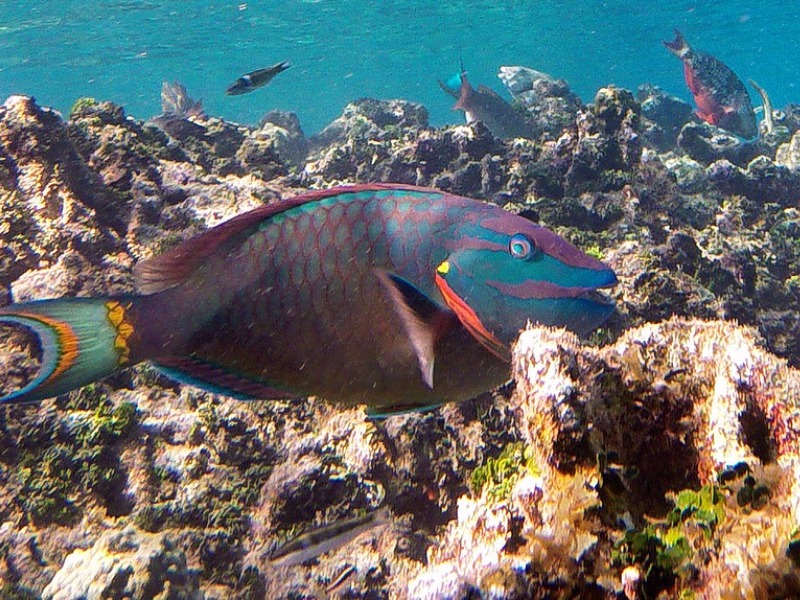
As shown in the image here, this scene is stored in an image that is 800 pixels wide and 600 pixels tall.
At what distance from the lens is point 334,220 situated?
1797mm

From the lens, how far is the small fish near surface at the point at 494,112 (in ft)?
35.0

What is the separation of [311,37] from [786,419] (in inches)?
2246

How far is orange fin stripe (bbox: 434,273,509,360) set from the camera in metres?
1.71

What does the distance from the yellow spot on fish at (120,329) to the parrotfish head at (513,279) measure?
0.97m

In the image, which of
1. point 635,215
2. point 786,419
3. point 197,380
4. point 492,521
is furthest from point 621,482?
point 635,215

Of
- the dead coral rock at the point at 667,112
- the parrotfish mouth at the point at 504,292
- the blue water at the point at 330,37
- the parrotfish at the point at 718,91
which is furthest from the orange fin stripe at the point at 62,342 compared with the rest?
the blue water at the point at 330,37

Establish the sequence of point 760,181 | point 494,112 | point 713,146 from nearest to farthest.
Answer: point 760,181, point 713,146, point 494,112

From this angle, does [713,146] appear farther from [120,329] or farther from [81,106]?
[120,329]

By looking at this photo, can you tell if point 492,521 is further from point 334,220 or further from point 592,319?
point 334,220

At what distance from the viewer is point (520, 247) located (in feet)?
5.85

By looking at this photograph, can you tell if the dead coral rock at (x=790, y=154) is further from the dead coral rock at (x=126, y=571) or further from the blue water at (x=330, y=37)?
the blue water at (x=330, y=37)

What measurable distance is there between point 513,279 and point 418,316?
0.34 m

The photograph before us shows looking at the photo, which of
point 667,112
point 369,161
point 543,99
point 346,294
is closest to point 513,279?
point 346,294

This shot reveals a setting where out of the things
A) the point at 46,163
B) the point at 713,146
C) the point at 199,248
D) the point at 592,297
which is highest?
the point at 199,248
